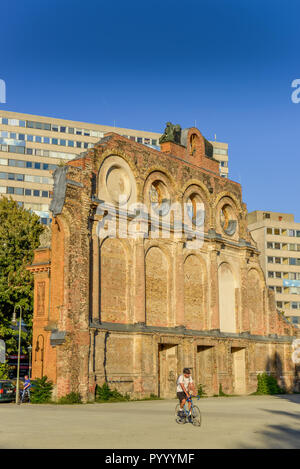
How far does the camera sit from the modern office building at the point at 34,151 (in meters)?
87.6

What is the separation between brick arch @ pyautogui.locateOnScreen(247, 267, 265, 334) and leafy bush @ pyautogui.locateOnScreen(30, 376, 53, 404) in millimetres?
19713

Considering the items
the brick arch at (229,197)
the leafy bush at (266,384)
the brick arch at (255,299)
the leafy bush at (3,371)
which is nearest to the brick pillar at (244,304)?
the brick arch at (255,299)

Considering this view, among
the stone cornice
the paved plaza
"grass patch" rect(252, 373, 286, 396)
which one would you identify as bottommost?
"grass patch" rect(252, 373, 286, 396)

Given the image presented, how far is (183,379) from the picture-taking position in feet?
57.3

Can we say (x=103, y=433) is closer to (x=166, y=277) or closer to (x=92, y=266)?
(x=92, y=266)

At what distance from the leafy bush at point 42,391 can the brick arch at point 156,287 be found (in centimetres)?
787

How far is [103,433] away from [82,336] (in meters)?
13.2

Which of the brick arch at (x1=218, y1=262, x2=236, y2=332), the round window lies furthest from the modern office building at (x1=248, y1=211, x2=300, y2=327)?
the round window

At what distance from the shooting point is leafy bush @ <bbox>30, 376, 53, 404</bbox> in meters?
27.6

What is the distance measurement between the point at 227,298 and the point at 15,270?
14.9 meters

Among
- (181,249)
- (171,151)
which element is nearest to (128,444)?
(181,249)

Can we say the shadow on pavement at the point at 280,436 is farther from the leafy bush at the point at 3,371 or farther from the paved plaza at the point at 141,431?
the leafy bush at the point at 3,371

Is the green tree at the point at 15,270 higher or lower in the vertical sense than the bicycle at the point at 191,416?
higher

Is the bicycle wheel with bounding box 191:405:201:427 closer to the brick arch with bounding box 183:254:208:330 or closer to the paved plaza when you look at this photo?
the paved plaza
